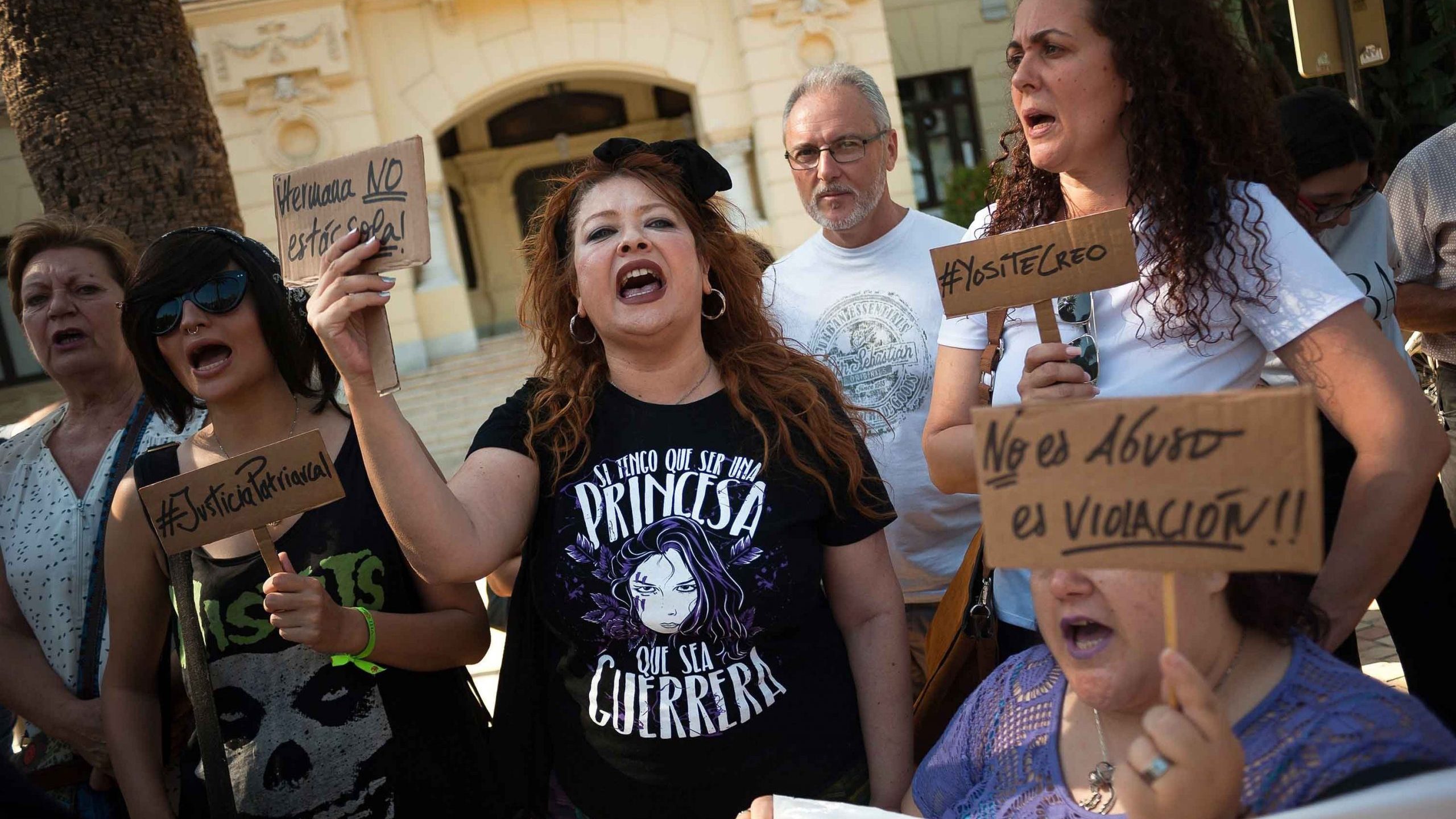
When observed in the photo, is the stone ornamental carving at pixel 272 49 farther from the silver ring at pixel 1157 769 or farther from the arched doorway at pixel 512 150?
the silver ring at pixel 1157 769

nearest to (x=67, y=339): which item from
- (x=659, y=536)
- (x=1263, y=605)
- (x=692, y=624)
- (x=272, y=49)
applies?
(x=659, y=536)

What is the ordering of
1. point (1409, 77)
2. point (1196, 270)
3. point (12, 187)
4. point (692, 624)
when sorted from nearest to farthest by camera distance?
point (1196, 270) → point (692, 624) → point (1409, 77) → point (12, 187)

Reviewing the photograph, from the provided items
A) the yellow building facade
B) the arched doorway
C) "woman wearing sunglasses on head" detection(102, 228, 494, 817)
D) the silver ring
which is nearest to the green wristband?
"woman wearing sunglasses on head" detection(102, 228, 494, 817)

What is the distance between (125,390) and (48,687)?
767 millimetres

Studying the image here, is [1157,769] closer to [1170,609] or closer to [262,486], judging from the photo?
[1170,609]

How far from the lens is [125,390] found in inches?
118

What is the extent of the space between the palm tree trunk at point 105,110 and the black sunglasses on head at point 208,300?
5.41 ft

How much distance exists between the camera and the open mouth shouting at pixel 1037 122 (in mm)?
2066

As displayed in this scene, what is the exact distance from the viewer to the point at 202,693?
2180mm

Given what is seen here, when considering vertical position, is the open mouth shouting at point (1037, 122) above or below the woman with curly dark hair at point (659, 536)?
above

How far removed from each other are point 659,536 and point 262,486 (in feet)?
2.30

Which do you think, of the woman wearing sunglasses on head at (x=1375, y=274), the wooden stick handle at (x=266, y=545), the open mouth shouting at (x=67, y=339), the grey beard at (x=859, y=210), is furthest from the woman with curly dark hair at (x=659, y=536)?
the woman wearing sunglasses on head at (x=1375, y=274)

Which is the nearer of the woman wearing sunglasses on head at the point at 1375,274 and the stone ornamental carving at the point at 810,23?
the woman wearing sunglasses on head at the point at 1375,274

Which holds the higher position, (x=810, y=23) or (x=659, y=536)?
(x=810, y=23)
